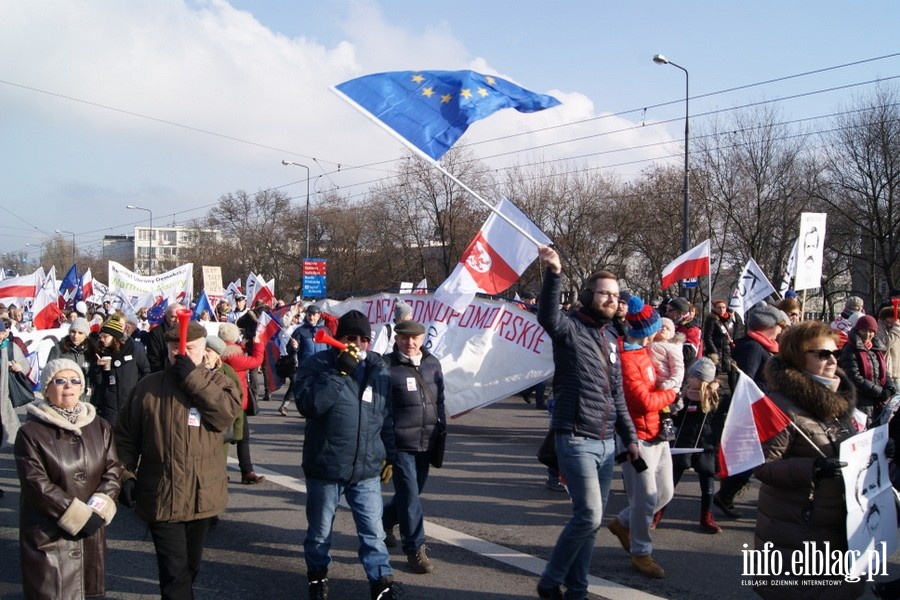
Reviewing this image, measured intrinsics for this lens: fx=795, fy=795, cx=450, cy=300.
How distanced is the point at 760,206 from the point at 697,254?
19.8m

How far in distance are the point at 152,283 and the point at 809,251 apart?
16757 mm

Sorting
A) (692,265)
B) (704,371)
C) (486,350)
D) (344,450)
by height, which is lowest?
(344,450)

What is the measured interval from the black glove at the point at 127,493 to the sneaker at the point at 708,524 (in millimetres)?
4323

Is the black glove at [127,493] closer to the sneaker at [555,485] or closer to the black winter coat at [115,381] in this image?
the black winter coat at [115,381]

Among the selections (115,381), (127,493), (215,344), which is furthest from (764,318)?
(115,381)

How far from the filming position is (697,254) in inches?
529

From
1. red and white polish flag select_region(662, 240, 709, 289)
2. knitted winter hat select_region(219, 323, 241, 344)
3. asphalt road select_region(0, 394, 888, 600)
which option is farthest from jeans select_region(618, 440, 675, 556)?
red and white polish flag select_region(662, 240, 709, 289)

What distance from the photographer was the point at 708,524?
20.6ft

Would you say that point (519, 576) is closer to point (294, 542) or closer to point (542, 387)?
point (294, 542)

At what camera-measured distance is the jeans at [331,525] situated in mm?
4566

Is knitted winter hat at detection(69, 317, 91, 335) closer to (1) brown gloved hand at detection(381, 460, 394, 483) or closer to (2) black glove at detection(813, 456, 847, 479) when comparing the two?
(1) brown gloved hand at detection(381, 460, 394, 483)

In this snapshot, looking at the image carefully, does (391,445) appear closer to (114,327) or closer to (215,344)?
(215,344)

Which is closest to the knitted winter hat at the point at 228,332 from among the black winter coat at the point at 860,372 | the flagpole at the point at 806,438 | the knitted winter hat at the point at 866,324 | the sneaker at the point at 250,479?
the sneaker at the point at 250,479

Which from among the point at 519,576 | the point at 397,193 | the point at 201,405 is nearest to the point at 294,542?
the point at 519,576
